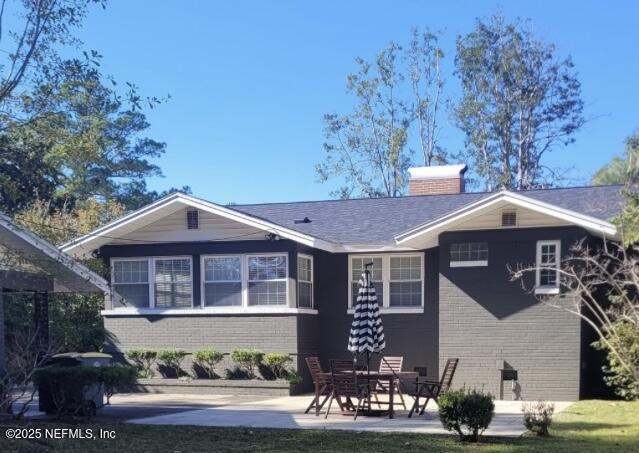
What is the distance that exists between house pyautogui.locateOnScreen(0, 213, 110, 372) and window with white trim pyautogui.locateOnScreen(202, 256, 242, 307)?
4256mm

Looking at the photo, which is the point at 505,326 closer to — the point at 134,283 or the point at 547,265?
the point at 547,265

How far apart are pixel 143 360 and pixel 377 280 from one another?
20.1 ft

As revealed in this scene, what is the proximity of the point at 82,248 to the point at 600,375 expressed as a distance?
12.6 metres

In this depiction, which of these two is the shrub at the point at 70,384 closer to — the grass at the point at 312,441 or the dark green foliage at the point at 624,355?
the grass at the point at 312,441

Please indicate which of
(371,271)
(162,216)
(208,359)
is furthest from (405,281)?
(162,216)

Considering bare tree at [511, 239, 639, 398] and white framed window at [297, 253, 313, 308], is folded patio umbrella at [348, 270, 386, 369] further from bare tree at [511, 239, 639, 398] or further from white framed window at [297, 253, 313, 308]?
white framed window at [297, 253, 313, 308]

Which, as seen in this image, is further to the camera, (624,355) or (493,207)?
(493,207)

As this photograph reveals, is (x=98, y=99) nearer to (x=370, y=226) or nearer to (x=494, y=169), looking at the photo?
(x=370, y=226)

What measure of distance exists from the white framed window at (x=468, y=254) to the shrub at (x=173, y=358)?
6946 mm

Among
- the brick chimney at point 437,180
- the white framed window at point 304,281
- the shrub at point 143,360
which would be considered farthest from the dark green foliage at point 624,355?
the shrub at point 143,360

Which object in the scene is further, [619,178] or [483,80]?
[483,80]

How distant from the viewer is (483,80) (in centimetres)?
3800

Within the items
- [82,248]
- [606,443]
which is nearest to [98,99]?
[606,443]

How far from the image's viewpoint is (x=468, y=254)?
54.5ft
